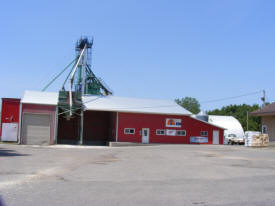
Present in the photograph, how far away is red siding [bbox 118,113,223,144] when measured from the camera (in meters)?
38.8

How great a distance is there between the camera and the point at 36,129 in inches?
1406

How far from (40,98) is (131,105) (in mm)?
10955

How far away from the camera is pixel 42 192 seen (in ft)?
29.4

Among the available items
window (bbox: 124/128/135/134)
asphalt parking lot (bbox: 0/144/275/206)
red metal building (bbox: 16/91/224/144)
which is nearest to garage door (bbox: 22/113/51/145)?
red metal building (bbox: 16/91/224/144)

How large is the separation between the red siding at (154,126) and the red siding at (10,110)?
1189 cm

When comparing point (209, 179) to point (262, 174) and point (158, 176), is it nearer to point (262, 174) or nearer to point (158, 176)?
point (158, 176)

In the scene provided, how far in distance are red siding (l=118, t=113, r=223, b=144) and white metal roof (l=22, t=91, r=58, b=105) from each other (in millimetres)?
8030

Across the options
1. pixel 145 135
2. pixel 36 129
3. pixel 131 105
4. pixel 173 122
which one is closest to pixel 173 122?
pixel 173 122

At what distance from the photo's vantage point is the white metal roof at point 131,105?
127 ft

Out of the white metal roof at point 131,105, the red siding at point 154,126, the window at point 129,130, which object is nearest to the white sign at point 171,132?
the red siding at point 154,126

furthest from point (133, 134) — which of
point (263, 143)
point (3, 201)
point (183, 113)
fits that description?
point (3, 201)

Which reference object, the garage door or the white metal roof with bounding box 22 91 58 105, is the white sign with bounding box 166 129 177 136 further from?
the garage door

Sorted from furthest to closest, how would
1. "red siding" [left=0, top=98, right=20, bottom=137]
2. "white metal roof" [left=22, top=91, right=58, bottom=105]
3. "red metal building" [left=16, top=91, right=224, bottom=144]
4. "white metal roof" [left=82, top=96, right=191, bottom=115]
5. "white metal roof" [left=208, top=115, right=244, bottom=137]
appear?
1. "white metal roof" [left=208, top=115, right=244, bottom=137]
2. "white metal roof" [left=82, top=96, right=191, bottom=115]
3. "red siding" [left=0, top=98, right=20, bottom=137]
4. "white metal roof" [left=22, top=91, right=58, bottom=105]
5. "red metal building" [left=16, top=91, right=224, bottom=144]

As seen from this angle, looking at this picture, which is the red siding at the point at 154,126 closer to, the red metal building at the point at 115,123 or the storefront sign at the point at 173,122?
the red metal building at the point at 115,123
